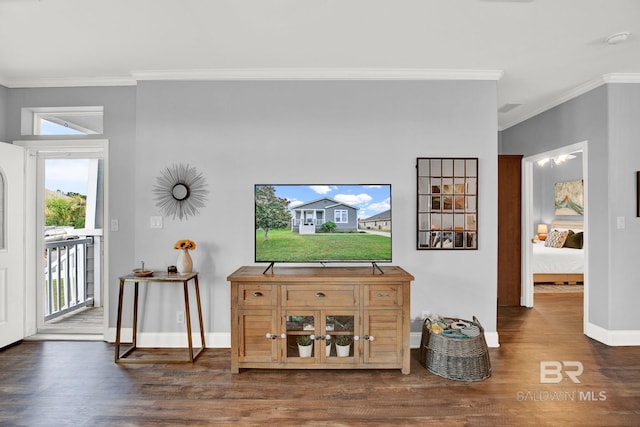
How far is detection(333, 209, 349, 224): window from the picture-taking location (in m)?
3.01

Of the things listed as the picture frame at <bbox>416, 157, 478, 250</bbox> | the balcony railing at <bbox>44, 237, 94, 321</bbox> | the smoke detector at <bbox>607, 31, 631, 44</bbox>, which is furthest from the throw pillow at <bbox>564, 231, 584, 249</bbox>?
the balcony railing at <bbox>44, 237, 94, 321</bbox>

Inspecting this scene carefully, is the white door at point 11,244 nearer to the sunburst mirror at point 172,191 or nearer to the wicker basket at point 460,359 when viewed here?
the sunburst mirror at point 172,191

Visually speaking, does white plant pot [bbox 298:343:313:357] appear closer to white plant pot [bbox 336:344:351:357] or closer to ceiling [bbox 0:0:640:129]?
white plant pot [bbox 336:344:351:357]

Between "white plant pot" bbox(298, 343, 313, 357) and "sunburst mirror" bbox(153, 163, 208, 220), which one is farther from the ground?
"sunburst mirror" bbox(153, 163, 208, 220)

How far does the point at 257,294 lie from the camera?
2.75m

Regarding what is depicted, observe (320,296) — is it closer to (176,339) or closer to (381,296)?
(381,296)

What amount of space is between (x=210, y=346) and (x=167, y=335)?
16.3 inches

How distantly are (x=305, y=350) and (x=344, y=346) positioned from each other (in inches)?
11.9

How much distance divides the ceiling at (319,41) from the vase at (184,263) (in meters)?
1.62

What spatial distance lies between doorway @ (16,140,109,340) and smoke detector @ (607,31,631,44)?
4343 millimetres

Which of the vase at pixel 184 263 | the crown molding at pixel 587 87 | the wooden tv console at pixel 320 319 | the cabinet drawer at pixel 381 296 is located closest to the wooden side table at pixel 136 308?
the vase at pixel 184 263

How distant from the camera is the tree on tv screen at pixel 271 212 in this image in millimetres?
3018

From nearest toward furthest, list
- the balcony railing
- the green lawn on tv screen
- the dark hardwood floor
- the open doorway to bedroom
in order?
the dark hardwood floor < the green lawn on tv screen < the balcony railing < the open doorway to bedroom

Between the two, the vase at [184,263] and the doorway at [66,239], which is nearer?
the vase at [184,263]
